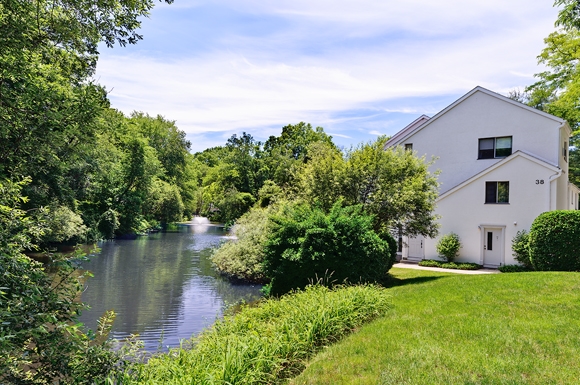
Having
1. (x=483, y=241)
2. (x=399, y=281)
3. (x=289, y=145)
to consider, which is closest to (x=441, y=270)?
(x=483, y=241)

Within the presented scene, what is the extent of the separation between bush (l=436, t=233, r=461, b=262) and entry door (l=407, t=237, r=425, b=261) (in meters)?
1.38

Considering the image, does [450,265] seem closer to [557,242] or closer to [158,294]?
[557,242]

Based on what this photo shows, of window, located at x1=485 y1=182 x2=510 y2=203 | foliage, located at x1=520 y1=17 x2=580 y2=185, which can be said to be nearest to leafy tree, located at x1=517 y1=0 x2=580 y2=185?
foliage, located at x1=520 y1=17 x2=580 y2=185

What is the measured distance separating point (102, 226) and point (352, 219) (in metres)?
33.4

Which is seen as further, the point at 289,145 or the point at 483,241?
the point at 289,145

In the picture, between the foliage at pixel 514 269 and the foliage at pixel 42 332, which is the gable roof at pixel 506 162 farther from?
the foliage at pixel 42 332

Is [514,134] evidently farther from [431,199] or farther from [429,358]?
[429,358]

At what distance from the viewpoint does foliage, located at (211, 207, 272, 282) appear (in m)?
19.8

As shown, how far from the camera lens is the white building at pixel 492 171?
21.6m

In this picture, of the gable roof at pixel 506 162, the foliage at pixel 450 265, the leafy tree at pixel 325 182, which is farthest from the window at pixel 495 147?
the leafy tree at pixel 325 182

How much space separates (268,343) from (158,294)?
37.3ft

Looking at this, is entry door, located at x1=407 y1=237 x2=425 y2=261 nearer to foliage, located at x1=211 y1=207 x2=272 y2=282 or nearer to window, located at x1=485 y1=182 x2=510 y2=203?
window, located at x1=485 y1=182 x2=510 y2=203

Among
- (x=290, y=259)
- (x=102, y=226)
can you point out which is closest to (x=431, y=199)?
(x=290, y=259)

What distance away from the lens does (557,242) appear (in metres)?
16.0
